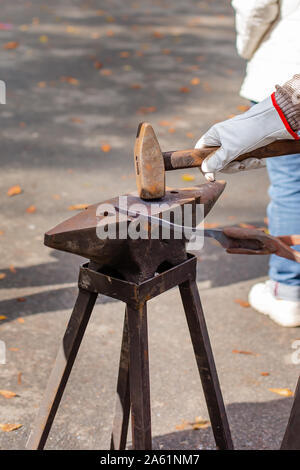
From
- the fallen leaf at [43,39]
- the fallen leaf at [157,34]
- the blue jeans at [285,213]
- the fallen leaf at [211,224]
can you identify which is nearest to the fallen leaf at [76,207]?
the fallen leaf at [211,224]

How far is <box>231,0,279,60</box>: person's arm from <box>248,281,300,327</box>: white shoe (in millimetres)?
1326

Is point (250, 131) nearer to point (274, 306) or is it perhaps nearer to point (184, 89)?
point (274, 306)

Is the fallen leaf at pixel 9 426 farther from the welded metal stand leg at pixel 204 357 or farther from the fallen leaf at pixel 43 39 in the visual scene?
the fallen leaf at pixel 43 39

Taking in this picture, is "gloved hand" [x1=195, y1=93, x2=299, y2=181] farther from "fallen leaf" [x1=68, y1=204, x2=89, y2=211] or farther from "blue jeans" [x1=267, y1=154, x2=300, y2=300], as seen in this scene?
"fallen leaf" [x1=68, y1=204, x2=89, y2=211]

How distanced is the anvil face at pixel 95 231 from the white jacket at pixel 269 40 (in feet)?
3.90

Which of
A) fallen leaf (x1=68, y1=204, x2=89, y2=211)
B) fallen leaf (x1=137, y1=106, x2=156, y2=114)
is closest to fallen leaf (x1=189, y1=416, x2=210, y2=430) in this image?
fallen leaf (x1=68, y1=204, x2=89, y2=211)

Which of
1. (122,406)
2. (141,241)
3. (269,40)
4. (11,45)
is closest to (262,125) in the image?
(141,241)

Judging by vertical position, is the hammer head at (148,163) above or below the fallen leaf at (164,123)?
above

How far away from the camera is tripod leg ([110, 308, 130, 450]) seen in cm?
248

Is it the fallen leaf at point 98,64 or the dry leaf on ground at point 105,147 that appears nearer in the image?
the dry leaf on ground at point 105,147

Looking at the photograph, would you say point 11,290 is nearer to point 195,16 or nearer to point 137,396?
point 137,396

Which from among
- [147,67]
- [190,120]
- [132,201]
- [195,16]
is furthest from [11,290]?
[195,16]

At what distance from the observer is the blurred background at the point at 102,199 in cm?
315

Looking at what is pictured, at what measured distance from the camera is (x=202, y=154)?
2230mm
